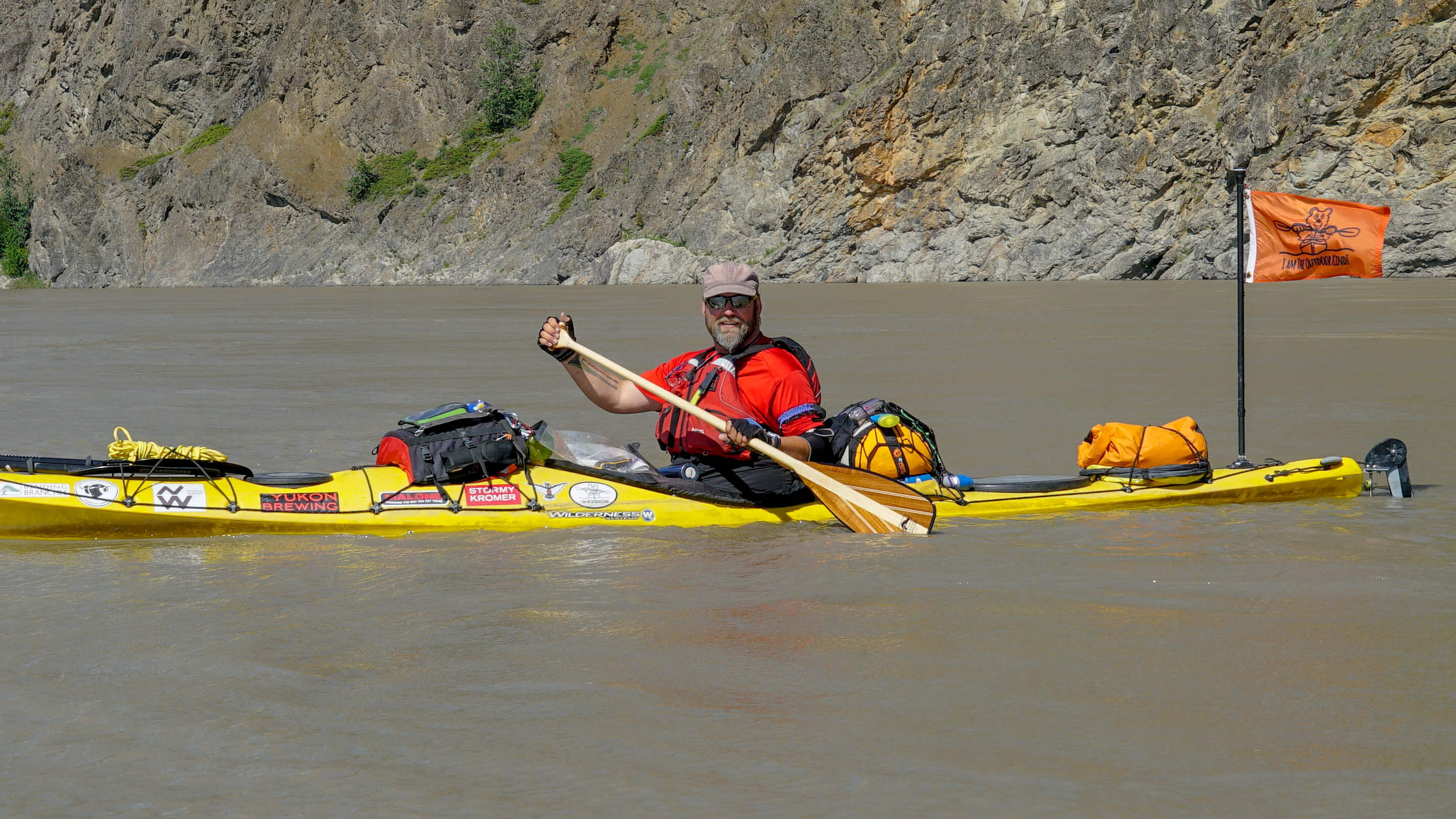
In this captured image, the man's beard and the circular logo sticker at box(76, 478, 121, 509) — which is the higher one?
the man's beard

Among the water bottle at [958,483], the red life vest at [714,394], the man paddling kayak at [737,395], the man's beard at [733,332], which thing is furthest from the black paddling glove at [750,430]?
the water bottle at [958,483]

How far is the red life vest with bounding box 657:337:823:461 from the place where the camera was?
633 centimetres

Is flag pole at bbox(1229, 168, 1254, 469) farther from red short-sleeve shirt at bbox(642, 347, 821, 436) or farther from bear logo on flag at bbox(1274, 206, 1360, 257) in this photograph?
red short-sleeve shirt at bbox(642, 347, 821, 436)

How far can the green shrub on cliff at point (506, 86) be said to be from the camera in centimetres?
6638

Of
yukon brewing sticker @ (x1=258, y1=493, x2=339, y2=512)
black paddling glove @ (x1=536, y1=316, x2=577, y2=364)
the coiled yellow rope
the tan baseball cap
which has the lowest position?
yukon brewing sticker @ (x1=258, y1=493, x2=339, y2=512)

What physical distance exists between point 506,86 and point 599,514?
206ft

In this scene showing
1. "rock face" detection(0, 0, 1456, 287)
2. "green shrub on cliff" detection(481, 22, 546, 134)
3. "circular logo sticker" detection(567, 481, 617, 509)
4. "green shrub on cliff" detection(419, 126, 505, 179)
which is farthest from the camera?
"green shrub on cliff" detection(481, 22, 546, 134)

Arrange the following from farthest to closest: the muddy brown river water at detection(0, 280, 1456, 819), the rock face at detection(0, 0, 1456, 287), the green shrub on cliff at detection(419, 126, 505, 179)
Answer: the green shrub on cliff at detection(419, 126, 505, 179) → the rock face at detection(0, 0, 1456, 287) → the muddy brown river water at detection(0, 280, 1456, 819)

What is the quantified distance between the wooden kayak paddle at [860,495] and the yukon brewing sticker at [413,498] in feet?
2.83

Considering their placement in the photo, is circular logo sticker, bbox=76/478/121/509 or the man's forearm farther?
the man's forearm

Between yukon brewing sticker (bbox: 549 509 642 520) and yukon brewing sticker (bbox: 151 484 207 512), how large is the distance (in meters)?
1.54

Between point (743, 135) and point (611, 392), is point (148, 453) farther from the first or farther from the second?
point (743, 135)

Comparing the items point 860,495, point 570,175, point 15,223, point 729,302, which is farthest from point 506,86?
point 860,495

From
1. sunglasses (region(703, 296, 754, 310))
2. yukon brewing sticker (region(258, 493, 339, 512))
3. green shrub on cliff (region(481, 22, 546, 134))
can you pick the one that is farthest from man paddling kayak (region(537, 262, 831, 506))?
green shrub on cliff (region(481, 22, 546, 134))
